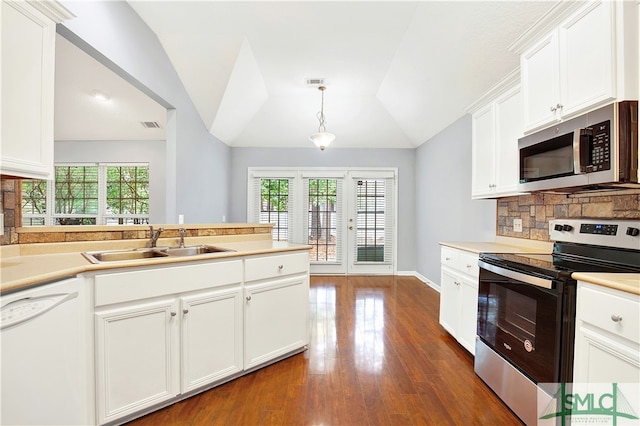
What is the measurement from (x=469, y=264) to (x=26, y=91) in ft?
9.85

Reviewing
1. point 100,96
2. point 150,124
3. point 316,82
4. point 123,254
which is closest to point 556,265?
point 123,254

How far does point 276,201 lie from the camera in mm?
5922

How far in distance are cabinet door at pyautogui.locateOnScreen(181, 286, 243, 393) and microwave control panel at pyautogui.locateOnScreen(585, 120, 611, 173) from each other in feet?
7.20

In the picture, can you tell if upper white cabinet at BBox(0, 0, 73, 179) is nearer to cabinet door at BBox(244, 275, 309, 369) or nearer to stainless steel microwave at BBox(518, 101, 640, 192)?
cabinet door at BBox(244, 275, 309, 369)

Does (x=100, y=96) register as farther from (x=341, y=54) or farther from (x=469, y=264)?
(x=469, y=264)

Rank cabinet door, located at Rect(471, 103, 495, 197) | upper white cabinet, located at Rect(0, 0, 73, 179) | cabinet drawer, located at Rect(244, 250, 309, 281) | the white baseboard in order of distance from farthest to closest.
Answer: the white baseboard
cabinet door, located at Rect(471, 103, 495, 197)
cabinet drawer, located at Rect(244, 250, 309, 281)
upper white cabinet, located at Rect(0, 0, 73, 179)

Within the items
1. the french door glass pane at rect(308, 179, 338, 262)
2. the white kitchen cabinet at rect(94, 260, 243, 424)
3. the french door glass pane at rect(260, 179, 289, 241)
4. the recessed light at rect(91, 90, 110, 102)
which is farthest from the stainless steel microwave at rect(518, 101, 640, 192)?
the recessed light at rect(91, 90, 110, 102)

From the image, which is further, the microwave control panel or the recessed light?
the recessed light

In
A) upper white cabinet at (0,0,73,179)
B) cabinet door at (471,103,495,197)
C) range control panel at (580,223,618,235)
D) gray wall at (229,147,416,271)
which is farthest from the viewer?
gray wall at (229,147,416,271)

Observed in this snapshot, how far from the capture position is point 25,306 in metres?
1.22

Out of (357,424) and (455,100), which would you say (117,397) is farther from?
(455,100)

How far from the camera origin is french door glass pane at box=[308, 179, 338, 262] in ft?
19.3

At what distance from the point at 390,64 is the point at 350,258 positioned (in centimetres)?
343

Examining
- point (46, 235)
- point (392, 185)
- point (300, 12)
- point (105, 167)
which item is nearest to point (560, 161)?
point (300, 12)
